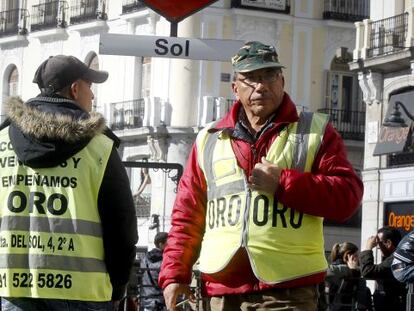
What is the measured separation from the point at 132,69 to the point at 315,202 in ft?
132

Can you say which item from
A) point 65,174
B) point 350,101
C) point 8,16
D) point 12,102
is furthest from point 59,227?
point 8,16

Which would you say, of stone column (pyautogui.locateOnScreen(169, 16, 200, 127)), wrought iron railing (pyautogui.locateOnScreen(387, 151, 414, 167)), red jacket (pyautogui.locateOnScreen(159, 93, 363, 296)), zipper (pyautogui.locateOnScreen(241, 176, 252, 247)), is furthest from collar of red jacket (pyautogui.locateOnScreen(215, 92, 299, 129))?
stone column (pyautogui.locateOnScreen(169, 16, 200, 127))

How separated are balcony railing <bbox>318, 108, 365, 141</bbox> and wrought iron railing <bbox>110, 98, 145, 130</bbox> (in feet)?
18.7

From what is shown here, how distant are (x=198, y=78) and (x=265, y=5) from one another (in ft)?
10.7

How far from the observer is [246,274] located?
22.2ft

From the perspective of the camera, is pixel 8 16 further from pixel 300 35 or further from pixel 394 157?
pixel 394 157

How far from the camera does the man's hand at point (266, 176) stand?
21.8ft

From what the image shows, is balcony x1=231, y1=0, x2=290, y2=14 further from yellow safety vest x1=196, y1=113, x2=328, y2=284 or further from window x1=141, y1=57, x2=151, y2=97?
yellow safety vest x1=196, y1=113, x2=328, y2=284

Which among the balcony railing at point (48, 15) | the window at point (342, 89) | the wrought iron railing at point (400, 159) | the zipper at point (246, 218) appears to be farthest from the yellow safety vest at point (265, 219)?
the balcony railing at point (48, 15)

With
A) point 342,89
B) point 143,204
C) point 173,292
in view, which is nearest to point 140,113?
point 143,204

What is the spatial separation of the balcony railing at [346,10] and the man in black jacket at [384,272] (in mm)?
31561

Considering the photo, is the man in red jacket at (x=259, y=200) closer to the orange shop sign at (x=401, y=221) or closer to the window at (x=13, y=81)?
the orange shop sign at (x=401, y=221)

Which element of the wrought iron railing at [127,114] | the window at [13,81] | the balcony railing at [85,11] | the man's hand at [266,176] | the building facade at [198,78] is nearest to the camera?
the man's hand at [266,176]

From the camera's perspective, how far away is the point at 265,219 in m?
6.74
